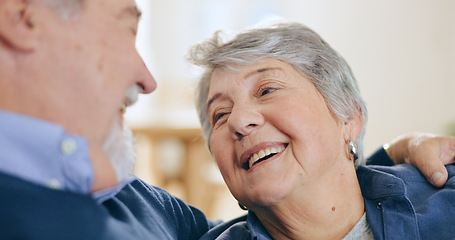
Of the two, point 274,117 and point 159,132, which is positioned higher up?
point 274,117

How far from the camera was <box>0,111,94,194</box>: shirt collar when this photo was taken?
856 millimetres

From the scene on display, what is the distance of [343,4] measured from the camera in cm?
563

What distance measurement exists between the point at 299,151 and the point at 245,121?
0.17 metres

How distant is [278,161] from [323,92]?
267mm

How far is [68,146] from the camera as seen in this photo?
875 mm

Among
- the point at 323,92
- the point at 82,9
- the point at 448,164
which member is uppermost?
the point at 82,9

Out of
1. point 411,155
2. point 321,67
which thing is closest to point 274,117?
point 321,67

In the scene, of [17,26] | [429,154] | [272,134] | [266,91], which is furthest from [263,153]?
[17,26]

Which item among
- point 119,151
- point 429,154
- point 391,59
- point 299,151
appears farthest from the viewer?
point 391,59

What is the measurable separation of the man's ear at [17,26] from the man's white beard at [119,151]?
0.23m

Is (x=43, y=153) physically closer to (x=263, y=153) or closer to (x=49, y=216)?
(x=49, y=216)

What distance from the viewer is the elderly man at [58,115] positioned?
859 mm

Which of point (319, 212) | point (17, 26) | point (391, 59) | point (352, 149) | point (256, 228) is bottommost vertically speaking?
point (391, 59)

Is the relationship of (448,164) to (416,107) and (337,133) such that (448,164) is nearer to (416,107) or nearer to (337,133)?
(337,133)
